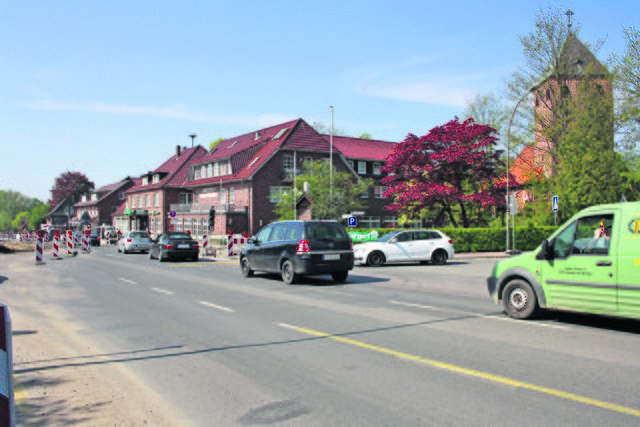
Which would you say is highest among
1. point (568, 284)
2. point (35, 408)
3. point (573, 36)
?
point (573, 36)

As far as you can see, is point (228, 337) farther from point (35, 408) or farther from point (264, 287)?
point (264, 287)

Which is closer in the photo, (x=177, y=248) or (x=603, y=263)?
(x=603, y=263)

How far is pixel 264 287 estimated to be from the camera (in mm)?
14203

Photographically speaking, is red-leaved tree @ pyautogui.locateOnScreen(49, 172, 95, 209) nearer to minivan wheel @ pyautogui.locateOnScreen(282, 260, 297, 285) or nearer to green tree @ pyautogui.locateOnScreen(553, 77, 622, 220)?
green tree @ pyautogui.locateOnScreen(553, 77, 622, 220)

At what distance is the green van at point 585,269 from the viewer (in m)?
7.45

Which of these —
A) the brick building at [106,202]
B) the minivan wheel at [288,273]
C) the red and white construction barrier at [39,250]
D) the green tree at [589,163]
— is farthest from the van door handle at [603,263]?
the brick building at [106,202]

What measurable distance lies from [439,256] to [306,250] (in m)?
9.96

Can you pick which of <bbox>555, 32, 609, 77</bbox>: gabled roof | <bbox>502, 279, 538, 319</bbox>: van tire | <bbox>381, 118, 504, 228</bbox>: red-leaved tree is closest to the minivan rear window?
<bbox>502, 279, 538, 319</bbox>: van tire

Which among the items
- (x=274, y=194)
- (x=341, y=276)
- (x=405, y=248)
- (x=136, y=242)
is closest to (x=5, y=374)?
(x=341, y=276)

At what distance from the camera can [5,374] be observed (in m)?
3.24

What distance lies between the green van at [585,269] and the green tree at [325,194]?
26.3 metres

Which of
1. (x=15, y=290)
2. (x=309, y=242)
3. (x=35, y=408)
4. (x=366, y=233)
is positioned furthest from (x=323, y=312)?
(x=366, y=233)

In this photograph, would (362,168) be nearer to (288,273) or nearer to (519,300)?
(288,273)

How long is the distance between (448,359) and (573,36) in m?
37.9
